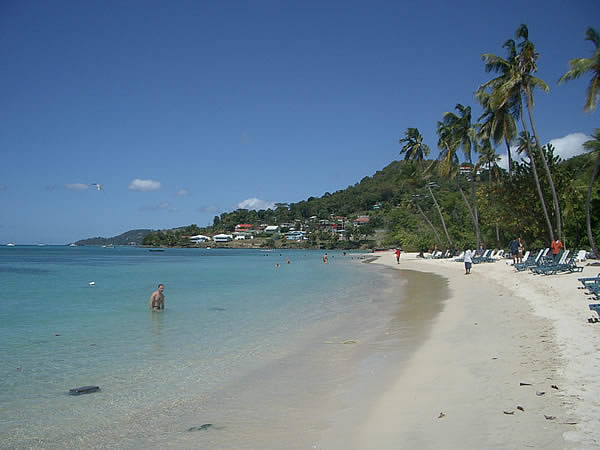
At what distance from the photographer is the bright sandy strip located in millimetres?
4410

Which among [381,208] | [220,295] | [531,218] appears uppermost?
[381,208]

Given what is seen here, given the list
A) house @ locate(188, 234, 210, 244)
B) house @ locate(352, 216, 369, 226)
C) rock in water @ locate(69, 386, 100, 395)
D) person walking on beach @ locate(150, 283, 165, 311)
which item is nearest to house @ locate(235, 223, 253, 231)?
house @ locate(188, 234, 210, 244)

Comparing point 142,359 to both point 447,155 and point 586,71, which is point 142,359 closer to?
point 586,71

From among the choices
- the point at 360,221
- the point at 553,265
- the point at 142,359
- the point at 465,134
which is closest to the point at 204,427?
the point at 142,359

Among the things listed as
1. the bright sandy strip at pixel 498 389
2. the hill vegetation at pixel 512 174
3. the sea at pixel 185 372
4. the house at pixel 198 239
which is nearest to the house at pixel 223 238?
the house at pixel 198 239

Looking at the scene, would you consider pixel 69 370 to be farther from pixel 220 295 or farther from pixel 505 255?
pixel 505 255

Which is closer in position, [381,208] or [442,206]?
[442,206]

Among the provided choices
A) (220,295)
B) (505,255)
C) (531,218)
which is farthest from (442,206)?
(220,295)

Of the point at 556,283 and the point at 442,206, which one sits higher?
the point at 442,206

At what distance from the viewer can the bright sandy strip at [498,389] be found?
4410 mm

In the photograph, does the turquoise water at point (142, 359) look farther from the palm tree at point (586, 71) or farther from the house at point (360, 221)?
the house at point (360, 221)

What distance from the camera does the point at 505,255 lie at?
34.2m

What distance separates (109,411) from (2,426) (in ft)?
3.95

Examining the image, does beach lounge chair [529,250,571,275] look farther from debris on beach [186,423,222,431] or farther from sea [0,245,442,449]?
debris on beach [186,423,222,431]
